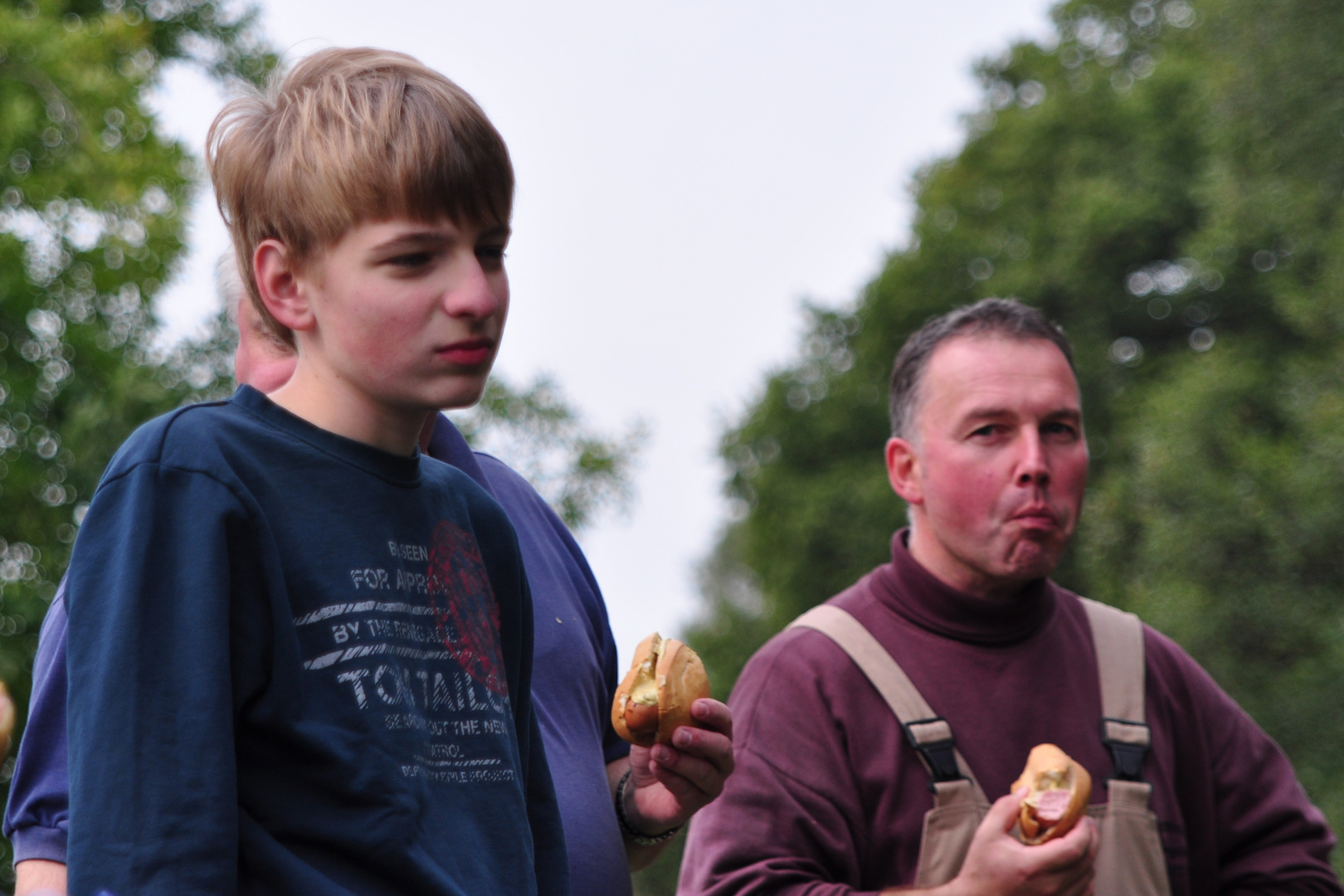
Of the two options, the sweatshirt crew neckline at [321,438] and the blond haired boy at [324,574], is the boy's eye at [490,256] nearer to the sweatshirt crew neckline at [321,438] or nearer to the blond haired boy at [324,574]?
the blond haired boy at [324,574]

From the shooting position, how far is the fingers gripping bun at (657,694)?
2213 mm

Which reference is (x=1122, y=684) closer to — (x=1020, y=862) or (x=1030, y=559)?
(x=1030, y=559)

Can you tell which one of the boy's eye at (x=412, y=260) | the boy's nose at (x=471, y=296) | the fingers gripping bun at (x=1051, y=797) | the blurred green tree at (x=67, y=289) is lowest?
the fingers gripping bun at (x=1051, y=797)

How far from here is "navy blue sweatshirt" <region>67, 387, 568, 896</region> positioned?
1.40 meters

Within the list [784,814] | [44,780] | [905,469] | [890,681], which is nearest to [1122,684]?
[890,681]

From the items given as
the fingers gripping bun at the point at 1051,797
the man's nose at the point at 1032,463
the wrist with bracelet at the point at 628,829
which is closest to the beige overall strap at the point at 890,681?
the fingers gripping bun at the point at 1051,797

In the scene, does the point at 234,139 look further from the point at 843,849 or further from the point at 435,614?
the point at 843,849

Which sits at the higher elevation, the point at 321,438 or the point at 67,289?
the point at 67,289

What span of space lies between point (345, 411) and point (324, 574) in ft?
0.67

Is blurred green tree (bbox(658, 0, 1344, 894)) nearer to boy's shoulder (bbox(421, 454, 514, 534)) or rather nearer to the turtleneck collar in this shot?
the turtleneck collar

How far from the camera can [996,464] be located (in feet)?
11.0

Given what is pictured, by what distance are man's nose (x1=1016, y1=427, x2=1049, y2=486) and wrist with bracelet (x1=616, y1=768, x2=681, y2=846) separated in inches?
50.6

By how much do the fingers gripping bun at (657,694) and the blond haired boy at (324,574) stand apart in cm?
37

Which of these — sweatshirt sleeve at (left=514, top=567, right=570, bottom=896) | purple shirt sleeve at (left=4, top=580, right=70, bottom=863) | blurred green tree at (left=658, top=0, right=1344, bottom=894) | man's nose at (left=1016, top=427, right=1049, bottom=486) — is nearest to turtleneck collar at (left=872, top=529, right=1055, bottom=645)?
man's nose at (left=1016, top=427, right=1049, bottom=486)
